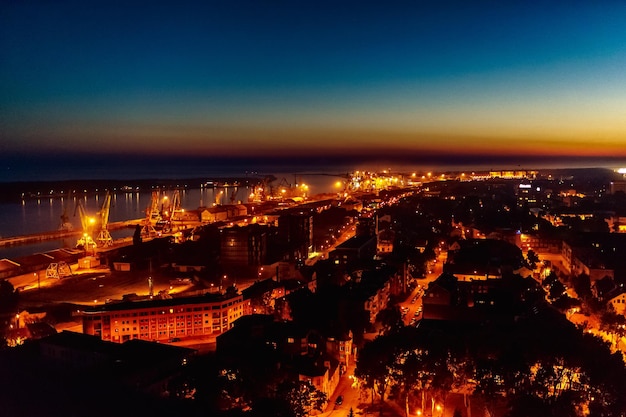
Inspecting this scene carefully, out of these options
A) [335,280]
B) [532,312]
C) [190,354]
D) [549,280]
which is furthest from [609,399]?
[335,280]

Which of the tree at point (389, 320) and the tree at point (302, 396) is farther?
the tree at point (389, 320)

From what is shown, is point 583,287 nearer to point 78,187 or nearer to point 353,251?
point 353,251

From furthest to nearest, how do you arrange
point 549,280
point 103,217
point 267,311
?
1. point 103,217
2. point 549,280
3. point 267,311

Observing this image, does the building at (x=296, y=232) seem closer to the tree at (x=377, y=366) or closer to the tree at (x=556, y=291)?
the tree at (x=556, y=291)

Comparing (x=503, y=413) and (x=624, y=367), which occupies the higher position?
(x=624, y=367)

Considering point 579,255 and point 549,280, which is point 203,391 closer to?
point 549,280

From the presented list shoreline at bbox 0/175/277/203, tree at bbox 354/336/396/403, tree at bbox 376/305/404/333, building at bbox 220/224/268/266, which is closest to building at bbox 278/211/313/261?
building at bbox 220/224/268/266

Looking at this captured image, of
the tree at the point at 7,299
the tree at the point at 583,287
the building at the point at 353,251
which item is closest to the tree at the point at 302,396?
the tree at the point at 583,287

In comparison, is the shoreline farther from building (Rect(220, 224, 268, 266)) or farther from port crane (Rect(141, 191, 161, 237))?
building (Rect(220, 224, 268, 266))
